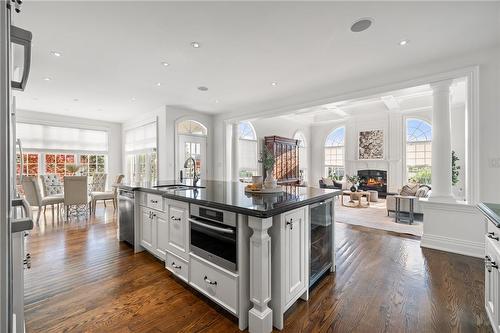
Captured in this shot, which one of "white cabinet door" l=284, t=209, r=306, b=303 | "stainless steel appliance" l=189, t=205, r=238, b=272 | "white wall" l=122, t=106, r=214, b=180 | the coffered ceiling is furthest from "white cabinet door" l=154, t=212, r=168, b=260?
"white wall" l=122, t=106, r=214, b=180

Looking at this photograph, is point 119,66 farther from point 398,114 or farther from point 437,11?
point 398,114

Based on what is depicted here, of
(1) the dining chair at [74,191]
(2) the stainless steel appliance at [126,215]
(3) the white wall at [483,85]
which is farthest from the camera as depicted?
(1) the dining chair at [74,191]

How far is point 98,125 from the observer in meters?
7.34

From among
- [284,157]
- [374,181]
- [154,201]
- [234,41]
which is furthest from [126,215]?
[374,181]

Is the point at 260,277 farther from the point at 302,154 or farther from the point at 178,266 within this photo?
the point at 302,154

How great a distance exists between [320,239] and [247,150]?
5711mm

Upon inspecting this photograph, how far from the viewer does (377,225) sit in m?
4.47

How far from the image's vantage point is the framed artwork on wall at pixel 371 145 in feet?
27.8

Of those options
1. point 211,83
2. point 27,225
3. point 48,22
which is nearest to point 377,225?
point 211,83

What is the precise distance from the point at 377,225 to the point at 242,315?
3825mm

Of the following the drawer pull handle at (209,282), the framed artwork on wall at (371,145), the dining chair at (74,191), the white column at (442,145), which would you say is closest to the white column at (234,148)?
the dining chair at (74,191)

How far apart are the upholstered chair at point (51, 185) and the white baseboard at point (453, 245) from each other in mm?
7215

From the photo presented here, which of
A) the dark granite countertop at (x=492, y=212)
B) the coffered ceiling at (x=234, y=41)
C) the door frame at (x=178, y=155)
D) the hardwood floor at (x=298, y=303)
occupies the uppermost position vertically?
the coffered ceiling at (x=234, y=41)

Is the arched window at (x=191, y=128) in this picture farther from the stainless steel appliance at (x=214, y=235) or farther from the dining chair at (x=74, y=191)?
the stainless steel appliance at (x=214, y=235)
